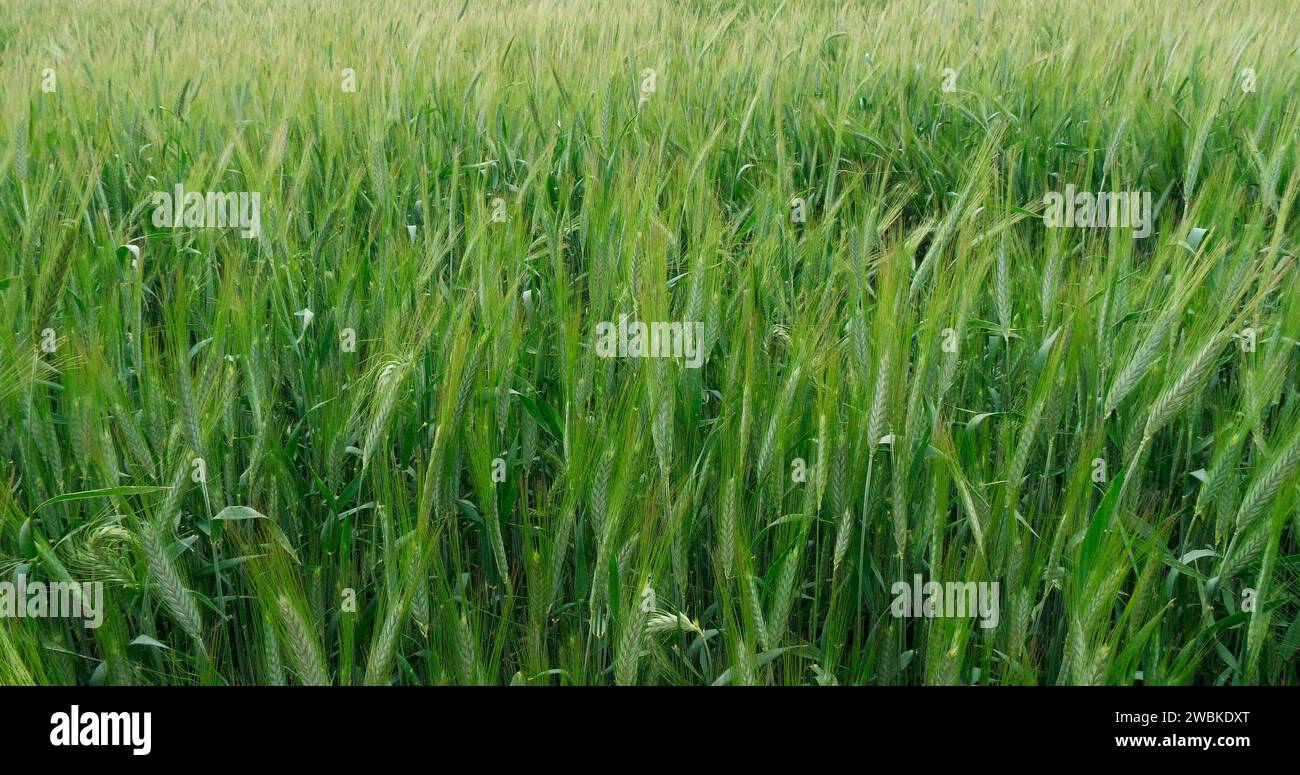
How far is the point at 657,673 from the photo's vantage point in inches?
41.1

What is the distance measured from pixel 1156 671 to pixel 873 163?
179cm

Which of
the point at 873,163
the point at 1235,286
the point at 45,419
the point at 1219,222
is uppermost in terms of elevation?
the point at 873,163

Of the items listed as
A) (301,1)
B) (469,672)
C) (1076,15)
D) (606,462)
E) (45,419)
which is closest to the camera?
(469,672)

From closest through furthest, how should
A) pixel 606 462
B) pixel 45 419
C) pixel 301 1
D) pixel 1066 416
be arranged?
pixel 606 462 < pixel 45 419 < pixel 1066 416 < pixel 301 1

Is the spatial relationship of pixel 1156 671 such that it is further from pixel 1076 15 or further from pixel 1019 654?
pixel 1076 15

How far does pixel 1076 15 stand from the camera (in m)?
3.85

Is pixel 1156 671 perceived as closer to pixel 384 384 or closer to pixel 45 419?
pixel 384 384

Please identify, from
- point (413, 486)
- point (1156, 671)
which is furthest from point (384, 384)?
point (1156, 671)

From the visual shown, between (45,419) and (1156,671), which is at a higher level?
(45,419)

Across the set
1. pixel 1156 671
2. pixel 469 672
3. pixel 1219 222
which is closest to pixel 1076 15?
pixel 1219 222

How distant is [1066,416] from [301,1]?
5.56m

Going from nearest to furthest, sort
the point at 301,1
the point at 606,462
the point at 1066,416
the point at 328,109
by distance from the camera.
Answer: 1. the point at 606,462
2. the point at 1066,416
3. the point at 328,109
4. the point at 301,1

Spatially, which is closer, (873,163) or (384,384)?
(384,384)

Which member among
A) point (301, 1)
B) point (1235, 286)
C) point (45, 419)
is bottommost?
point (45, 419)
